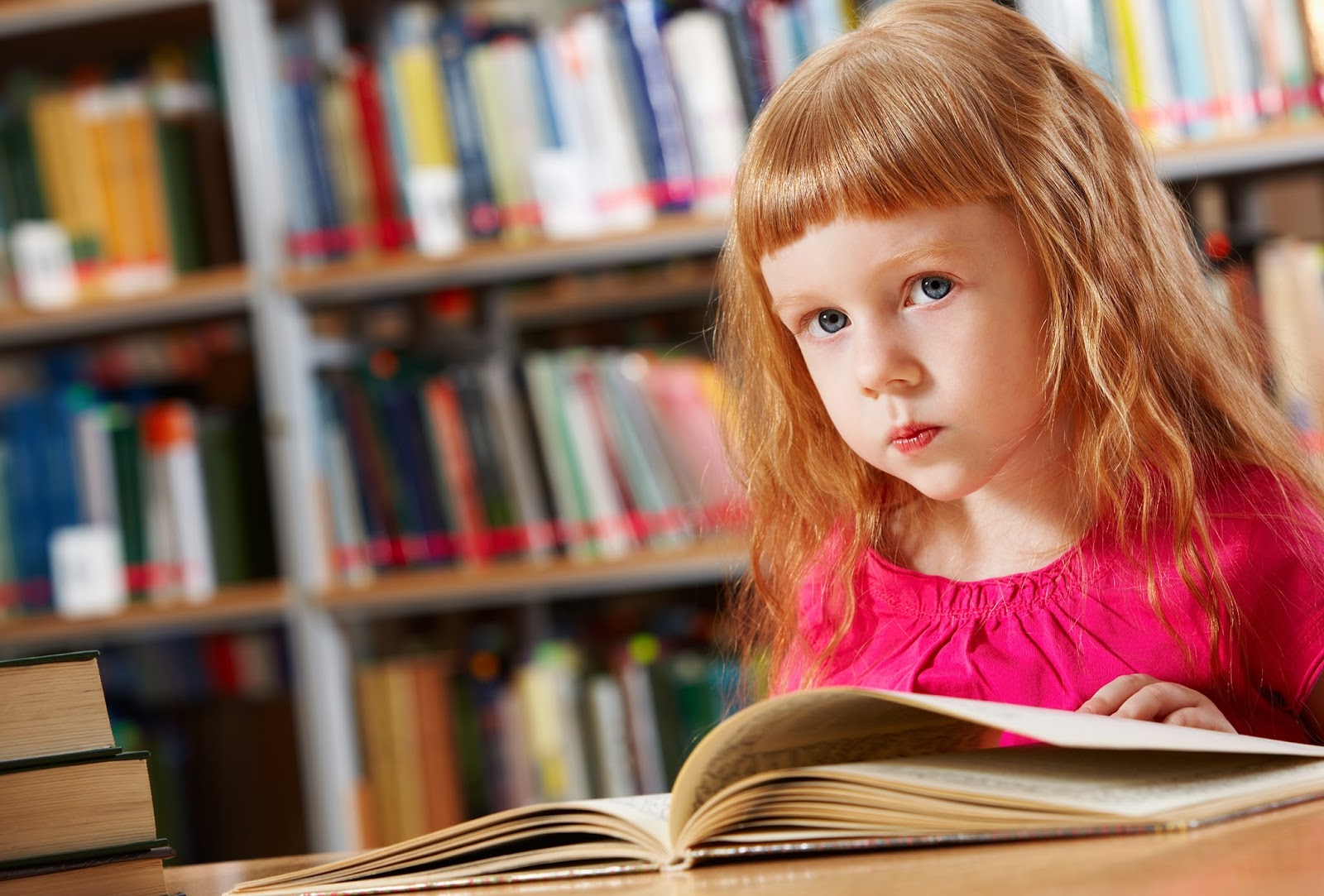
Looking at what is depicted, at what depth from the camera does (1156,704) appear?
75 cm

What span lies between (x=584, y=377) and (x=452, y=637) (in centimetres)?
Answer: 66

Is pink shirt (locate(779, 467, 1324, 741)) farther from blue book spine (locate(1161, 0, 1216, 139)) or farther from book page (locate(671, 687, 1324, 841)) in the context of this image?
blue book spine (locate(1161, 0, 1216, 139))

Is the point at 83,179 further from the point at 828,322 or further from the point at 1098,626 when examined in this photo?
the point at 1098,626

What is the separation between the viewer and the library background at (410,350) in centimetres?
188

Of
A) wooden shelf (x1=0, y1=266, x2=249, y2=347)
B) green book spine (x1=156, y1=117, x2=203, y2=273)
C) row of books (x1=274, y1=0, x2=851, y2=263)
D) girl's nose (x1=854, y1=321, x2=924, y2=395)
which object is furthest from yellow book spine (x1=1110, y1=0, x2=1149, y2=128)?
green book spine (x1=156, y1=117, x2=203, y2=273)

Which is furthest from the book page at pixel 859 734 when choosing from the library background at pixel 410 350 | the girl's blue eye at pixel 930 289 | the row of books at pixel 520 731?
the row of books at pixel 520 731

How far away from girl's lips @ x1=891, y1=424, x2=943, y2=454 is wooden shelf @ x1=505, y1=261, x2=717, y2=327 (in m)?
1.51

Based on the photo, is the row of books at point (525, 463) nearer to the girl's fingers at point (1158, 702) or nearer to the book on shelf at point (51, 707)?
the girl's fingers at point (1158, 702)

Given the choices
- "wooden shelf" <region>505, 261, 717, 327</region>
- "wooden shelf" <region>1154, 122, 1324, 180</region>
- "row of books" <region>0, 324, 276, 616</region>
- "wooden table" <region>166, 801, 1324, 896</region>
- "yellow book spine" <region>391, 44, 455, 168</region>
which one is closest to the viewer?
"wooden table" <region>166, 801, 1324, 896</region>

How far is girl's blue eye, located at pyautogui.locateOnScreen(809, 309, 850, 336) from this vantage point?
87 centimetres

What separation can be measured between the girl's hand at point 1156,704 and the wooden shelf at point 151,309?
1573mm

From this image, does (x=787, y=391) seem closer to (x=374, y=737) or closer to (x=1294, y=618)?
(x=1294, y=618)

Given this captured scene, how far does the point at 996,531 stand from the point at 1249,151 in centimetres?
103

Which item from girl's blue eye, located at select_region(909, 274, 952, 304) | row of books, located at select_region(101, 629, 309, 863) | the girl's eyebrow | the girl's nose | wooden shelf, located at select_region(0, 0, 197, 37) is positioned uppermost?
wooden shelf, located at select_region(0, 0, 197, 37)
